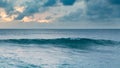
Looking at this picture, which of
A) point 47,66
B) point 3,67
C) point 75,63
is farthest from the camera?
point 75,63

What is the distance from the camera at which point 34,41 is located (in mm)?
43500

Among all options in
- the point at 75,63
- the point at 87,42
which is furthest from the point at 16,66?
the point at 87,42

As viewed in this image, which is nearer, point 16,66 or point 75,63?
point 16,66

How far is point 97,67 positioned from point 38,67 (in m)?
4.25

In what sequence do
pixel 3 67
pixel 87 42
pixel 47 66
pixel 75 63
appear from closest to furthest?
pixel 3 67 → pixel 47 66 → pixel 75 63 → pixel 87 42

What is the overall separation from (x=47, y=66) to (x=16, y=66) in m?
2.25

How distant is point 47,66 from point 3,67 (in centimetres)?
316

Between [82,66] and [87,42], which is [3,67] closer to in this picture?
[82,66]

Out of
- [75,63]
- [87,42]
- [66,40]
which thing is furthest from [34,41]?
[75,63]

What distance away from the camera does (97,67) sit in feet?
62.3

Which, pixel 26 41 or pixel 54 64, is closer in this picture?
pixel 54 64

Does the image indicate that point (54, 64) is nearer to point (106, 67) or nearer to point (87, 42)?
point (106, 67)

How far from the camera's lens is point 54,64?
19984 millimetres

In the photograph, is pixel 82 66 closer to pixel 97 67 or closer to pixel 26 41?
pixel 97 67
